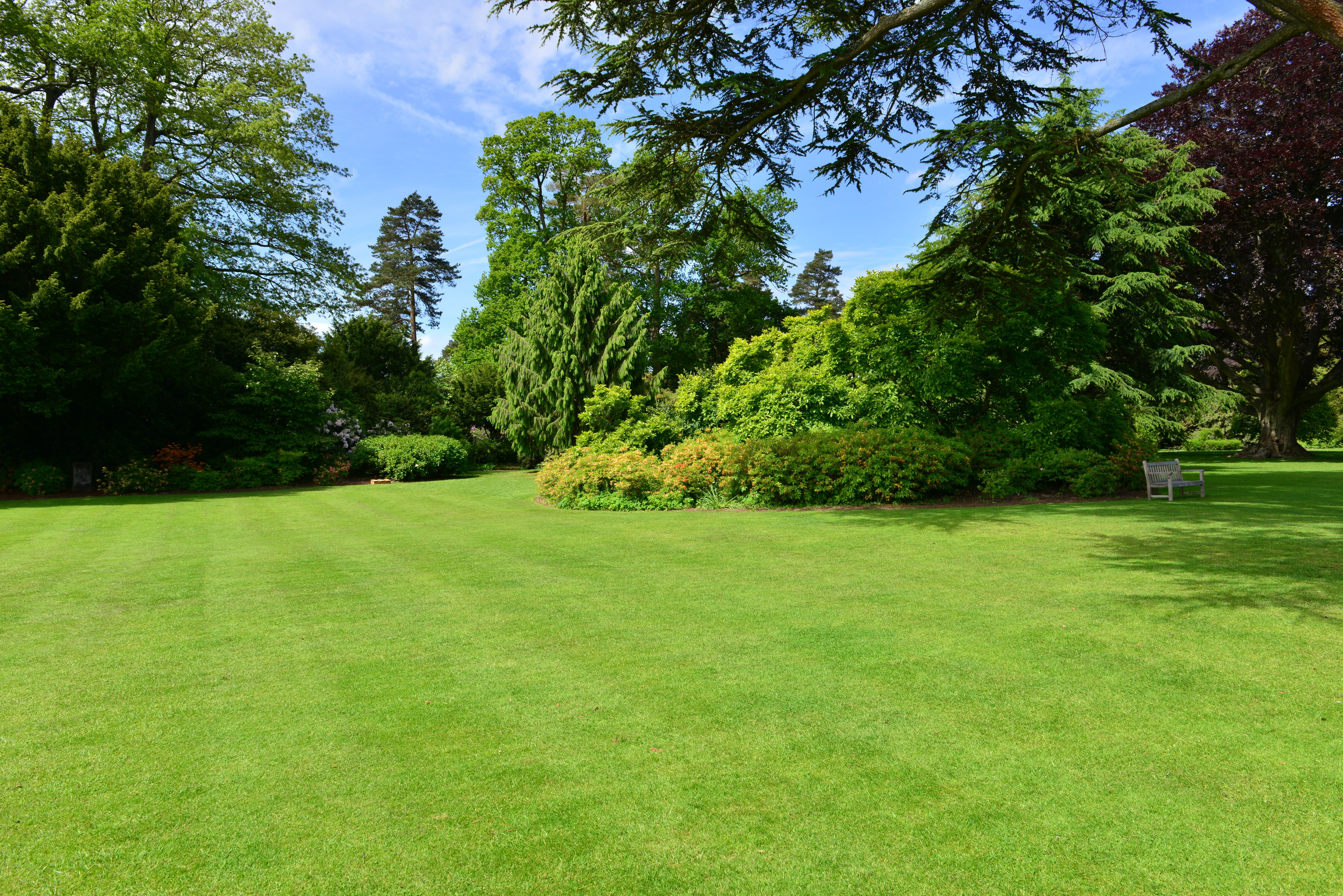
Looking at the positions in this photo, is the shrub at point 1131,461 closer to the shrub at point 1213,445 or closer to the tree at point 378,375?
the shrub at point 1213,445

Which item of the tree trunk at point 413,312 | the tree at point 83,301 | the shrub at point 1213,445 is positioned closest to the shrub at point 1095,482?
the tree at point 83,301

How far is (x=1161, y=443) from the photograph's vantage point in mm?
28328

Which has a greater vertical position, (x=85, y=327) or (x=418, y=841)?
(x=85, y=327)

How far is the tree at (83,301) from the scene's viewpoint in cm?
1617

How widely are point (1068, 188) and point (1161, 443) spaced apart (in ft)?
80.7

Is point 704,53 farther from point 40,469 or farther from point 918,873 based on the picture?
point 40,469

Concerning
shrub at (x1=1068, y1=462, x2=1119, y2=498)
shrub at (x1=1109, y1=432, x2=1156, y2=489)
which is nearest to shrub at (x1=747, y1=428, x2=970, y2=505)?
shrub at (x1=1068, y1=462, x2=1119, y2=498)

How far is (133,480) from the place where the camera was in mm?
18234

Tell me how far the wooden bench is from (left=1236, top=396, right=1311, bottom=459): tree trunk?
53.2ft

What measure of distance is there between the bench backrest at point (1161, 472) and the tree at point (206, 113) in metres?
25.7

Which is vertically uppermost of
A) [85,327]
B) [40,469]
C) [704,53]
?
[704,53]

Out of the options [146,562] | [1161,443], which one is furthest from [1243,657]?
[1161,443]

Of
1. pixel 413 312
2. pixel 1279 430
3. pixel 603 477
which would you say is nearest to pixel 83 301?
pixel 603 477

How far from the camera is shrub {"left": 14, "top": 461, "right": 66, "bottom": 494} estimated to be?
57.5ft
